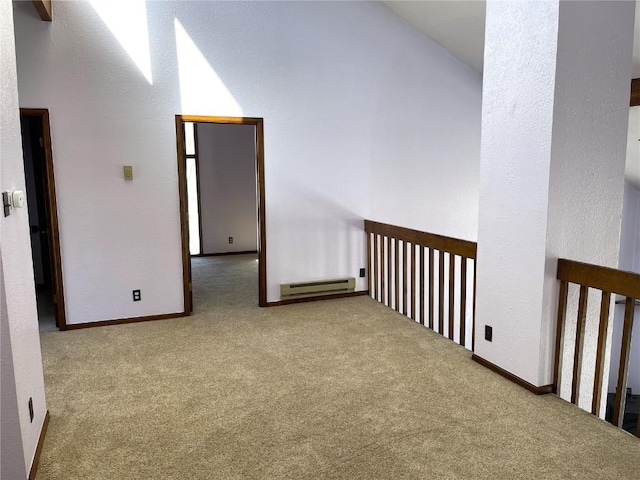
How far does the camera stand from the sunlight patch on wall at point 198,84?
13.8ft

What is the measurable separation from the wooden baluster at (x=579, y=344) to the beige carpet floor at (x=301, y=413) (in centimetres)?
19

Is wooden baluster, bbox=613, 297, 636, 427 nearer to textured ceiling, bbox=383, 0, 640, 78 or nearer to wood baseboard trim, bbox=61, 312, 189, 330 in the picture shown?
textured ceiling, bbox=383, 0, 640, 78

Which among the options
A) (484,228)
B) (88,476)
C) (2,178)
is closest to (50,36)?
(2,178)

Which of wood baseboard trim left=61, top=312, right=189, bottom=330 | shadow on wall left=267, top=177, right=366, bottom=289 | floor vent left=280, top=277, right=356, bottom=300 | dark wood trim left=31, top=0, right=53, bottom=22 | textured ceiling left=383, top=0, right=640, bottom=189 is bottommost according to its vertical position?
wood baseboard trim left=61, top=312, right=189, bottom=330

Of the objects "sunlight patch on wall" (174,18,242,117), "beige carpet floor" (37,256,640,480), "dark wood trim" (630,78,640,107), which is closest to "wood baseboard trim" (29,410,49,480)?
"beige carpet floor" (37,256,640,480)

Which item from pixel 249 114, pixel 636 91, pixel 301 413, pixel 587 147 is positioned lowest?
pixel 301 413

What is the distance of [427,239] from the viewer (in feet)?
13.4

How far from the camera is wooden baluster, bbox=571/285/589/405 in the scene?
2.75 meters

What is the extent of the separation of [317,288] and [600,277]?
9.48 ft

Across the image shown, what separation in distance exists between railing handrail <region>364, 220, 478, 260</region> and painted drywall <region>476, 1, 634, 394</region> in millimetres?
456

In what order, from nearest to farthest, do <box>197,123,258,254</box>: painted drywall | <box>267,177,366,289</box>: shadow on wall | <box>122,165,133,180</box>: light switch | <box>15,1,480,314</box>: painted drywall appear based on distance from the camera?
<box>15,1,480,314</box>: painted drywall, <box>122,165,133,180</box>: light switch, <box>267,177,366,289</box>: shadow on wall, <box>197,123,258,254</box>: painted drywall

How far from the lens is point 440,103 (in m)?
5.39

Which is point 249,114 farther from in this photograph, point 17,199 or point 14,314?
point 14,314

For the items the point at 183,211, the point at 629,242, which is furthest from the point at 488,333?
the point at 629,242
